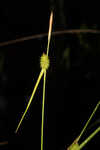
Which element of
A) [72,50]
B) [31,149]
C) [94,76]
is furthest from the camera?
[72,50]

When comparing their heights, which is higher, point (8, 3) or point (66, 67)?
point (8, 3)

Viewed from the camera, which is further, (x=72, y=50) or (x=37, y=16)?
(x=37, y=16)

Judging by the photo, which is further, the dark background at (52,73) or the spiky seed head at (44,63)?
the dark background at (52,73)

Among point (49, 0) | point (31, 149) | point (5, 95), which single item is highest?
point (49, 0)

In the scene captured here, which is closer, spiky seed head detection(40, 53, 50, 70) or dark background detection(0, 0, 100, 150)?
spiky seed head detection(40, 53, 50, 70)

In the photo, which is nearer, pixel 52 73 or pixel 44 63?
pixel 44 63

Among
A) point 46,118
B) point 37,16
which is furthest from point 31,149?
point 37,16

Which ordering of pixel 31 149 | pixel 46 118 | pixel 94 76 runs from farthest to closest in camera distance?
pixel 94 76 → pixel 46 118 → pixel 31 149

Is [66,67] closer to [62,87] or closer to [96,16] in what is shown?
[62,87]
